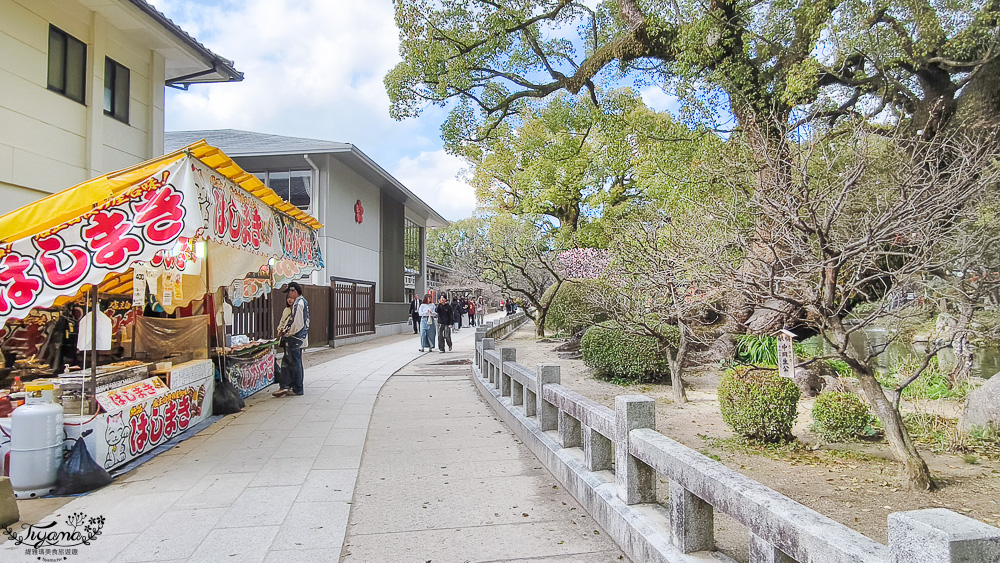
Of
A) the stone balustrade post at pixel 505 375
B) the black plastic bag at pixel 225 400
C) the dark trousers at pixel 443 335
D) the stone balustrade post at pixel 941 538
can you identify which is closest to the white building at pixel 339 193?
the dark trousers at pixel 443 335

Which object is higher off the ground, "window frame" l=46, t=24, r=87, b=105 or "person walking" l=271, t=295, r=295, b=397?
"window frame" l=46, t=24, r=87, b=105

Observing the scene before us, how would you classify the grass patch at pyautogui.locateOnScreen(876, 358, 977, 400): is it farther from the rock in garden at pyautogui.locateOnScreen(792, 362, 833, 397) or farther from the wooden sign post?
the wooden sign post

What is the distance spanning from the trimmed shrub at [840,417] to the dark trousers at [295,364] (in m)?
7.75

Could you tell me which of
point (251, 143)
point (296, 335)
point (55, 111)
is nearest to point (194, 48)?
point (55, 111)

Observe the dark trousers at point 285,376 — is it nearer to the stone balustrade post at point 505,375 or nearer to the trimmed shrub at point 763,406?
the stone balustrade post at point 505,375

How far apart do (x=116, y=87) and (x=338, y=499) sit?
10.2 meters

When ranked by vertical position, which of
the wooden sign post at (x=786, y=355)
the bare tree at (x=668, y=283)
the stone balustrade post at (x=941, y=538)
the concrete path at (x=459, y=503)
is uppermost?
the bare tree at (x=668, y=283)

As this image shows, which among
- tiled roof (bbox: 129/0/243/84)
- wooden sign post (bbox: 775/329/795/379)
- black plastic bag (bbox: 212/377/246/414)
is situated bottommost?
black plastic bag (bbox: 212/377/246/414)

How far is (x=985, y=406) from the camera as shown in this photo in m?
6.77

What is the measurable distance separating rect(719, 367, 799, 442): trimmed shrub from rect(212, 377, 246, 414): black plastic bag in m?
6.79

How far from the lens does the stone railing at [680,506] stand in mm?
1751

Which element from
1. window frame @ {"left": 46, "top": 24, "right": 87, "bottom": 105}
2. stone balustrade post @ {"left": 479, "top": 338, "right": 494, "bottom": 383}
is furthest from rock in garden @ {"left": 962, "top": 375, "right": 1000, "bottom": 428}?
window frame @ {"left": 46, "top": 24, "right": 87, "bottom": 105}

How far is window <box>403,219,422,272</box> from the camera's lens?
1302 inches

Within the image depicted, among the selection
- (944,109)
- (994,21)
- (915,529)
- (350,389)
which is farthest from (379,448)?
(994,21)
